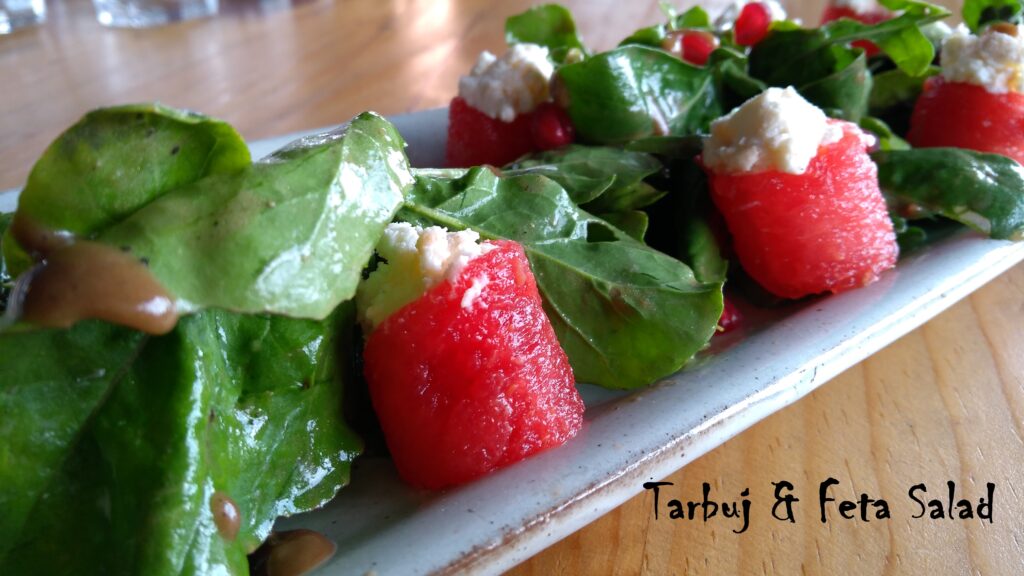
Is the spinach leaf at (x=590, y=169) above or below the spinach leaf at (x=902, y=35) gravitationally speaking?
below

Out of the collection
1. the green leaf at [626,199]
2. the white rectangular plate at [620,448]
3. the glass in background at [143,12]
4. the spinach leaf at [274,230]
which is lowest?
the glass in background at [143,12]

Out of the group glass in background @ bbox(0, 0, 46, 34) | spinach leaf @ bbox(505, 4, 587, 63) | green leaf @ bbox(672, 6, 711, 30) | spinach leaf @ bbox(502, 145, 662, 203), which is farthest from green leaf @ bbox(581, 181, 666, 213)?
glass in background @ bbox(0, 0, 46, 34)

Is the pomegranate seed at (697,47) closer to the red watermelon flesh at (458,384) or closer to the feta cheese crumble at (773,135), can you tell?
the feta cheese crumble at (773,135)

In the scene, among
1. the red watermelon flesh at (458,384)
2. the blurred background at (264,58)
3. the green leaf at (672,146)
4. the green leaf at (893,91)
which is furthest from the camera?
the blurred background at (264,58)

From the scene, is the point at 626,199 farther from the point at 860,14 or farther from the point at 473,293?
the point at 860,14

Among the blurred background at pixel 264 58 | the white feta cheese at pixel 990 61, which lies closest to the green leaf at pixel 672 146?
the white feta cheese at pixel 990 61

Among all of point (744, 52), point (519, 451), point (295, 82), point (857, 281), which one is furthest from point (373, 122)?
point (295, 82)

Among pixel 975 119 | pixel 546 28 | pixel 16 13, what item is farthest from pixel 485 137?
pixel 16 13
